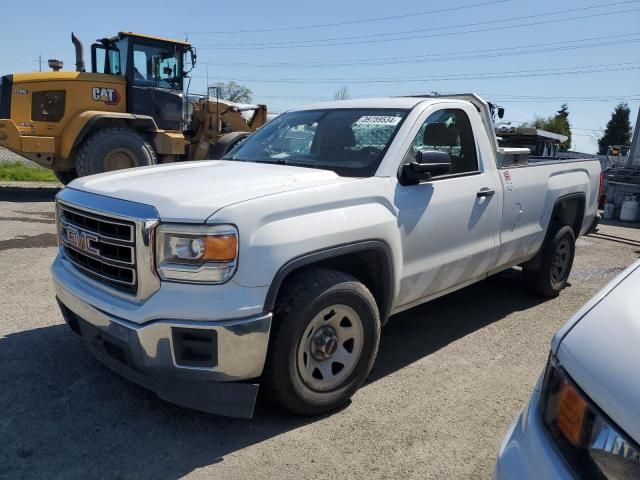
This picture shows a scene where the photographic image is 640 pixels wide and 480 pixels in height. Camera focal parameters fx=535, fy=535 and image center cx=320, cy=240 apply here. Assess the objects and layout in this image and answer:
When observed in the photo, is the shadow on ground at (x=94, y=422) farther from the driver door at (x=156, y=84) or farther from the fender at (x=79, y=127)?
the driver door at (x=156, y=84)

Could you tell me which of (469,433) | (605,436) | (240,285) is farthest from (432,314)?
(605,436)

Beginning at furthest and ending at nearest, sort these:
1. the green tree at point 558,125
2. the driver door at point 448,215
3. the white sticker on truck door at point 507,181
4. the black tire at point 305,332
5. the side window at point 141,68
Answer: the green tree at point 558,125 < the side window at point 141,68 < the white sticker on truck door at point 507,181 < the driver door at point 448,215 < the black tire at point 305,332

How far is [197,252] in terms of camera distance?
8.88ft

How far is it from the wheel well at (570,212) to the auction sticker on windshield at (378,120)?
94.7 inches

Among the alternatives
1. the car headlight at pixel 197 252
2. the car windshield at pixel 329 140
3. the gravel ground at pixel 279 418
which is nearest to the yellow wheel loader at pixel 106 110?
the car windshield at pixel 329 140

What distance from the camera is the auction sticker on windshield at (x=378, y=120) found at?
3.91 metres

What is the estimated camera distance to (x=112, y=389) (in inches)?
135

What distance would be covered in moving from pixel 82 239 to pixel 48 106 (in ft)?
29.0

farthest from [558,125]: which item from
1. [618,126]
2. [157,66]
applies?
[157,66]

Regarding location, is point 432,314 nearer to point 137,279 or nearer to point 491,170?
point 491,170


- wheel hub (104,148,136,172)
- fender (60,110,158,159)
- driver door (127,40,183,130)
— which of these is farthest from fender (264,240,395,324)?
driver door (127,40,183,130)

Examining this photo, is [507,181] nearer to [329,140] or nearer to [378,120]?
[378,120]

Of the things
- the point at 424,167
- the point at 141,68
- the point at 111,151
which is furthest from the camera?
the point at 141,68

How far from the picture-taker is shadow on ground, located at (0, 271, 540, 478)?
8.91 ft
